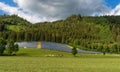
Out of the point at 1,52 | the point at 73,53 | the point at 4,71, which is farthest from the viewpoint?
the point at 73,53

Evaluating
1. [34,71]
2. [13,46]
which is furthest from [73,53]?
[34,71]

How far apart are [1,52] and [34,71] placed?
421ft

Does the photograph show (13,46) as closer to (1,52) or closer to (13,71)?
(1,52)

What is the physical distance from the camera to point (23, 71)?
4681cm

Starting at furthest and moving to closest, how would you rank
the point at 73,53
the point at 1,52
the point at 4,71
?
1. the point at 73,53
2. the point at 1,52
3. the point at 4,71

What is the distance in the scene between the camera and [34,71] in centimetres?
4728

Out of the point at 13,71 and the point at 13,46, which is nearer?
the point at 13,71

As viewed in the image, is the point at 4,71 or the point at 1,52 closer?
the point at 4,71

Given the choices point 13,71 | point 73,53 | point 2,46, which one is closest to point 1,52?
point 2,46

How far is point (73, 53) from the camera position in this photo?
18525 cm

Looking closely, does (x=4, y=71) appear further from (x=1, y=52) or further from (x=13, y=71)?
(x=1, y=52)

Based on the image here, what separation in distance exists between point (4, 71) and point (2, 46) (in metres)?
129

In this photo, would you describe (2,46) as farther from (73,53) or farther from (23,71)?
(23,71)

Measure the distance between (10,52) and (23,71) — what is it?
135969 millimetres
